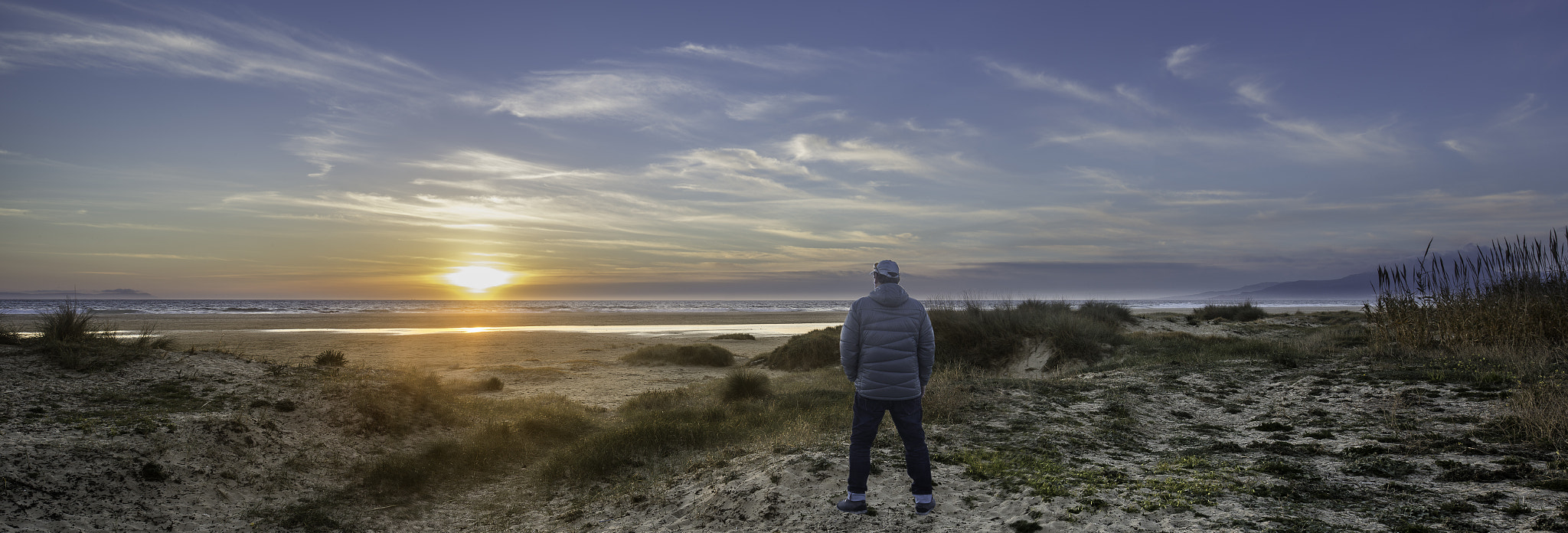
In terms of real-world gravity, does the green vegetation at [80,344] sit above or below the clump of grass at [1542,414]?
above

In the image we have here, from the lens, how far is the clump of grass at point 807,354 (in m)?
20.5

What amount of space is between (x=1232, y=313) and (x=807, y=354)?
2457cm

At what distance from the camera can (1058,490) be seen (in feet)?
18.2

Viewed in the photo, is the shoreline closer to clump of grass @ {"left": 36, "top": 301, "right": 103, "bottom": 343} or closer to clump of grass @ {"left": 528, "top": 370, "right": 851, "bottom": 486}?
clump of grass @ {"left": 36, "top": 301, "right": 103, "bottom": 343}

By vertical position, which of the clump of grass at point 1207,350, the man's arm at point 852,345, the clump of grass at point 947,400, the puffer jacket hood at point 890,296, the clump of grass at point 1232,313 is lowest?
the clump of grass at point 947,400

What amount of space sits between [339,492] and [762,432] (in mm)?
4989

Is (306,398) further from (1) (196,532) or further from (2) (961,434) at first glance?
(2) (961,434)

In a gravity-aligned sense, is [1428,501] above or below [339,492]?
above

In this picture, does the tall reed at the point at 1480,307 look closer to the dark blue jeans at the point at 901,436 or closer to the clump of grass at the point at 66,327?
the dark blue jeans at the point at 901,436

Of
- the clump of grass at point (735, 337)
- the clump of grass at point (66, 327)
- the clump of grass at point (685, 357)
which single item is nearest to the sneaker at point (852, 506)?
the clump of grass at point (66, 327)

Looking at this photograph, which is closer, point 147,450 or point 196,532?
point 196,532

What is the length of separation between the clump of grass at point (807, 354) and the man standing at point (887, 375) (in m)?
14.8

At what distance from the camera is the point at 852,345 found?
5445 millimetres

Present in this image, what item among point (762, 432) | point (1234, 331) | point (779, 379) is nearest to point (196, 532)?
point (762, 432)
